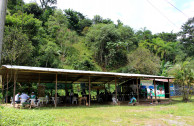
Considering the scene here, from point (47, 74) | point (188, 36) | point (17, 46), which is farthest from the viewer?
point (188, 36)

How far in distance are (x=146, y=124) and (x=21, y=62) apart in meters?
13.3

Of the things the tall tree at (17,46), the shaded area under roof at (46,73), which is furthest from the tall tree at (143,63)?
the tall tree at (17,46)

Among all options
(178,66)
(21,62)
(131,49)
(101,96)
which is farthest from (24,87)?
(131,49)

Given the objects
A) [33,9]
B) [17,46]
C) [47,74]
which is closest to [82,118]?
[47,74]

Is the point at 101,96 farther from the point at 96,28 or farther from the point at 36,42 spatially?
the point at 96,28

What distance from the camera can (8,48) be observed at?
14.5 metres

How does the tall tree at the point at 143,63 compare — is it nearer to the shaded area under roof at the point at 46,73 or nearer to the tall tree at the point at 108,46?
the tall tree at the point at 108,46

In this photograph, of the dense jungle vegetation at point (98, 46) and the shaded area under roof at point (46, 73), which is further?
the dense jungle vegetation at point (98, 46)

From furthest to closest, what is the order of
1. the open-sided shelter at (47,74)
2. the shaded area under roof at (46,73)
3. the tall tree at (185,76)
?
1. the tall tree at (185,76)
2. the open-sided shelter at (47,74)
3. the shaded area under roof at (46,73)

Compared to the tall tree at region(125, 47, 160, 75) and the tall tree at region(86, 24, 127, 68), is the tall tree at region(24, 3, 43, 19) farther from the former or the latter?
the tall tree at region(125, 47, 160, 75)

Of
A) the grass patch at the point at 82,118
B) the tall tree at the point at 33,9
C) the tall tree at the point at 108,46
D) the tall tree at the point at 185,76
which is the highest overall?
the tall tree at the point at 33,9

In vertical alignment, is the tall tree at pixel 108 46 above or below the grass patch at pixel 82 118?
above

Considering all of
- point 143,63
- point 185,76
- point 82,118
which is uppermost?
point 143,63

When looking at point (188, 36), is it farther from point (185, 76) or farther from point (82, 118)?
point (82, 118)
